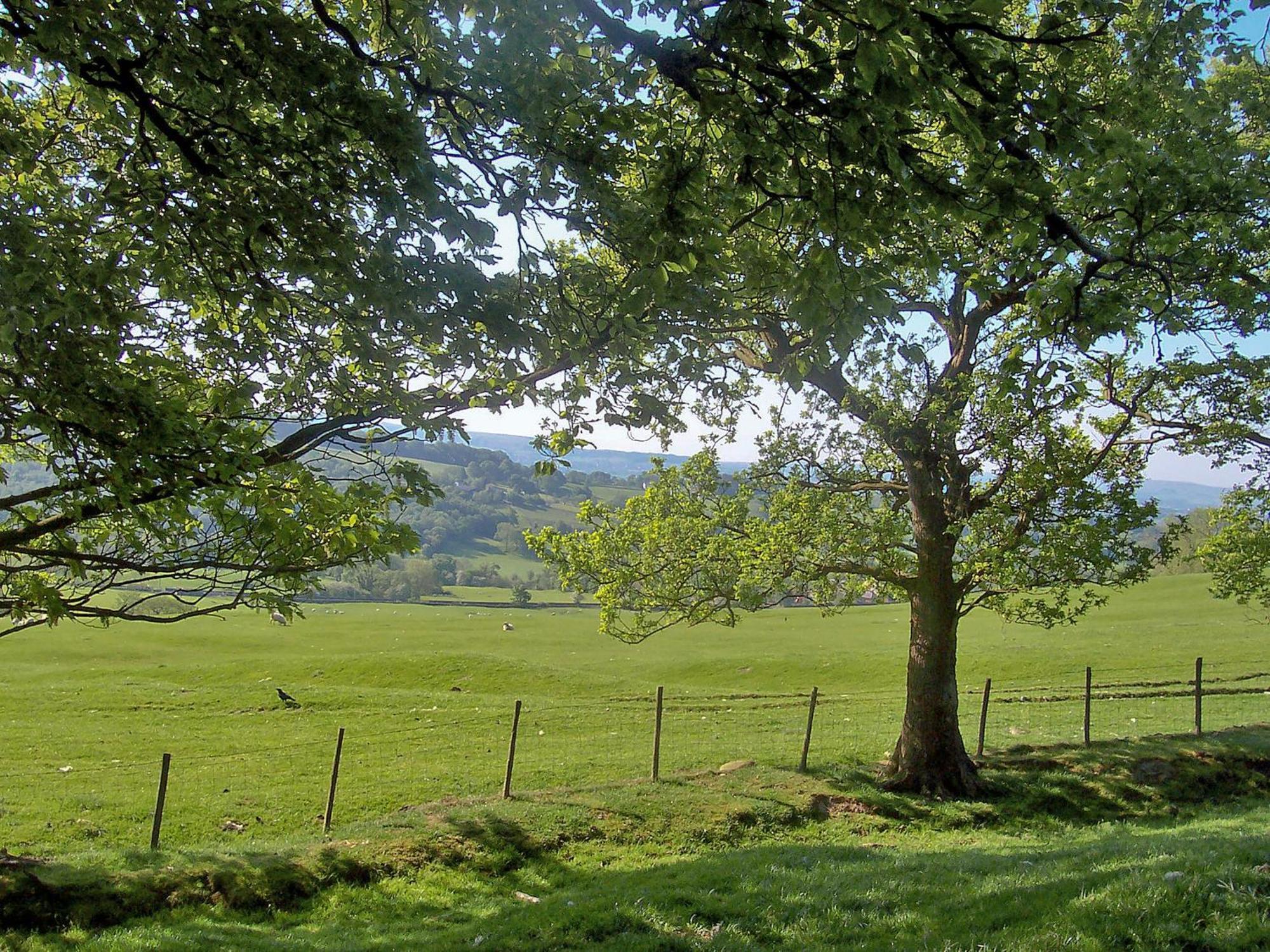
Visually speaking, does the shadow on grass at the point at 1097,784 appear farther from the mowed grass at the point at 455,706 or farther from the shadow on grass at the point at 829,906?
the shadow on grass at the point at 829,906

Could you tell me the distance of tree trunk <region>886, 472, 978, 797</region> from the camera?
646 inches

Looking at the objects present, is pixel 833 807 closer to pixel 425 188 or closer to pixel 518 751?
pixel 518 751

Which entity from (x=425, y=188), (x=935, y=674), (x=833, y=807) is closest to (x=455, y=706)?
(x=833, y=807)

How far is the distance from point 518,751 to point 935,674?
46.4 feet

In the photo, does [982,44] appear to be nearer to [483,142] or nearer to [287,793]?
Answer: [483,142]

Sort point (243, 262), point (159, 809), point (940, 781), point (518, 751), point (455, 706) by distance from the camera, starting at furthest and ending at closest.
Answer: point (455, 706), point (518, 751), point (940, 781), point (159, 809), point (243, 262)

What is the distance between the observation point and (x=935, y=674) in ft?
54.3

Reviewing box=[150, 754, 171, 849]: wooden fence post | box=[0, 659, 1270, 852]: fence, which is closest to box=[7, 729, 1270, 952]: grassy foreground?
box=[150, 754, 171, 849]: wooden fence post

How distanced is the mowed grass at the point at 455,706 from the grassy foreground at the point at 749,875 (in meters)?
4.51

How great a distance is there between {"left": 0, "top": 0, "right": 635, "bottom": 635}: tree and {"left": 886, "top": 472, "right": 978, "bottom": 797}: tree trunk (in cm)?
1148

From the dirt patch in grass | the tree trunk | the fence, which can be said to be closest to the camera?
the dirt patch in grass

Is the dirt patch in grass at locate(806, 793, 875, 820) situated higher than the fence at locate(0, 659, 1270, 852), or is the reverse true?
the dirt patch in grass at locate(806, 793, 875, 820)

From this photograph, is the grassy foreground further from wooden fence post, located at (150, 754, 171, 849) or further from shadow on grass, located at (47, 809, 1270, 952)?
wooden fence post, located at (150, 754, 171, 849)

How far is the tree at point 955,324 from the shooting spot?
17.3 feet
